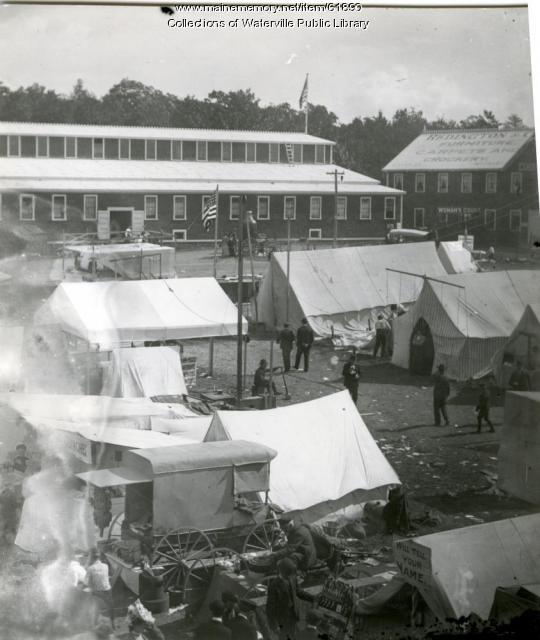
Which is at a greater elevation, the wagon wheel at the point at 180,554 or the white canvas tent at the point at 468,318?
the white canvas tent at the point at 468,318

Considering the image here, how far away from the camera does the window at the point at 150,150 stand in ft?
32.8

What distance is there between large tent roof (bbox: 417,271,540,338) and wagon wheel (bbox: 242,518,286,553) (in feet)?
19.9

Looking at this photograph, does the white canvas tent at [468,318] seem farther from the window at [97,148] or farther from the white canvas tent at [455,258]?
the window at [97,148]

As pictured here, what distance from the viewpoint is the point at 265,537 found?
673cm

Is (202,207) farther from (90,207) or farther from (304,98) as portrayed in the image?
(304,98)

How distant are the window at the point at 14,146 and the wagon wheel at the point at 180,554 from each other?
3693 millimetres

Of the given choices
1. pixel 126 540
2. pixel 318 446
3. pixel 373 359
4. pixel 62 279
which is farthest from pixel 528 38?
pixel 373 359

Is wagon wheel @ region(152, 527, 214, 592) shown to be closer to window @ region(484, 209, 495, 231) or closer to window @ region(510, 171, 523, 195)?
window @ region(510, 171, 523, 195)

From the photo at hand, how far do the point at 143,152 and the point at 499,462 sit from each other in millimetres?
5256

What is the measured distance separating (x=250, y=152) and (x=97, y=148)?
5.76 feet

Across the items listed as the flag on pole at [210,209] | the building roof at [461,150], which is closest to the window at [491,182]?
the building roof at [461,150]

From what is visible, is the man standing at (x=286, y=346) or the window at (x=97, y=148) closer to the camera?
the window at (x=97, y=148)

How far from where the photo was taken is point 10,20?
6387 millimetres

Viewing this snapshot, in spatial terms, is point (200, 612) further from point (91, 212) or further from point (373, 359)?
point (373, 359)
